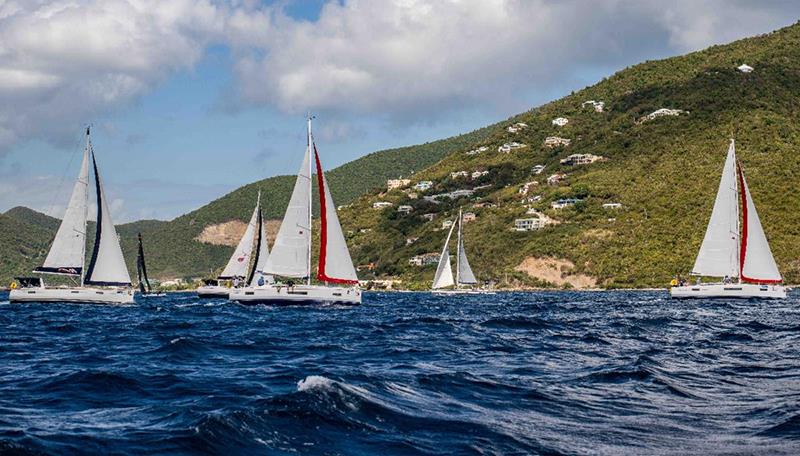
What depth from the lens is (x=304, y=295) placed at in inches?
2247

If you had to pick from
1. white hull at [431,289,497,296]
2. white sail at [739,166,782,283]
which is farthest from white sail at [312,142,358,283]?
white hull at [431,289,497,296]

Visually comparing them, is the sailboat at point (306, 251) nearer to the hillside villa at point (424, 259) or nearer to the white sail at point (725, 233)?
the white sail at point (725, 233)

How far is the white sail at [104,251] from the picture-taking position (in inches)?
2434

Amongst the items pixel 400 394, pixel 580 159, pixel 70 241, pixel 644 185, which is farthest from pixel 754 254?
pixel 580 159

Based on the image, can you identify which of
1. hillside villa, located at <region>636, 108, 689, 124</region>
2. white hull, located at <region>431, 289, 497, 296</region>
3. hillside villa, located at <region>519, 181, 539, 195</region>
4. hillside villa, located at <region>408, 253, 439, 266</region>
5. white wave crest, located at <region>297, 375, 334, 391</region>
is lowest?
white wave crest, located at <region>297, 375, 334, 391</region>

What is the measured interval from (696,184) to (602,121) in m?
61.2

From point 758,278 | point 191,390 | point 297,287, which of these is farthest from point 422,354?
point 758,278

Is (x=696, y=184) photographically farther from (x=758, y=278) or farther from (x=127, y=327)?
(x=127, y=327)

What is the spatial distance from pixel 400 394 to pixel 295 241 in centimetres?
4201

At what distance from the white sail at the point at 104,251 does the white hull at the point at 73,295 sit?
0.83 metres

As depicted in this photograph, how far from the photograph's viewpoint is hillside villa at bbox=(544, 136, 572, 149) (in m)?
189

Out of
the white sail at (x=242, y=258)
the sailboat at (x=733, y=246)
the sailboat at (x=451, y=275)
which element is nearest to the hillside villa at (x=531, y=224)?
the sailboat at (x=451, y=275)

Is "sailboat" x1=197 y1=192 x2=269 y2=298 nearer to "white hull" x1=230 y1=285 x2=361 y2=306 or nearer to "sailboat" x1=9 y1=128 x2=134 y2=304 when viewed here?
"sailboat" x1=9 y1=128 x2=134 y2=304

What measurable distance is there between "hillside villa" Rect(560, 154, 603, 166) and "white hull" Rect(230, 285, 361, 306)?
115 m
